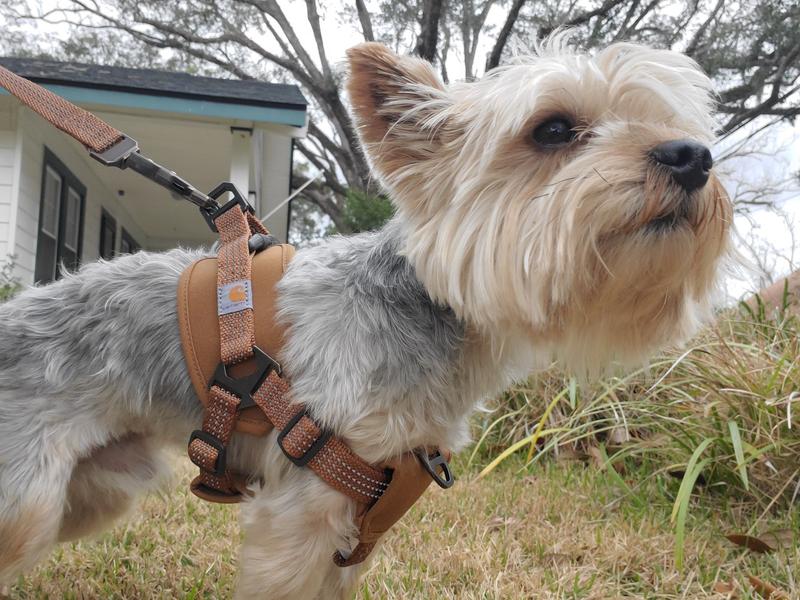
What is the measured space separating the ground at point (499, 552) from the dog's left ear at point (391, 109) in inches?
68.6

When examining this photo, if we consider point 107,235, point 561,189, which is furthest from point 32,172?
point 561,189

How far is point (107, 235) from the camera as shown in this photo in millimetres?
15703

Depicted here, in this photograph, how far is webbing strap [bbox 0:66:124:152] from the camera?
2.54m

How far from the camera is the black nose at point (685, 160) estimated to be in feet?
6.02

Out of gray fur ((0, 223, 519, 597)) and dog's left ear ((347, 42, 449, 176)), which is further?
dog's left ear ((347, 42, 449, 176))

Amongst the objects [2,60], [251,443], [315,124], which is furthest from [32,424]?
[315,124]

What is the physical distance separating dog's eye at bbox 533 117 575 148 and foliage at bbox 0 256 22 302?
27.2 ft

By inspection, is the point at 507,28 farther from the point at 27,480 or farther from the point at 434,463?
the point at 27,480

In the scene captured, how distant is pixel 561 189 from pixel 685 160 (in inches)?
12.5

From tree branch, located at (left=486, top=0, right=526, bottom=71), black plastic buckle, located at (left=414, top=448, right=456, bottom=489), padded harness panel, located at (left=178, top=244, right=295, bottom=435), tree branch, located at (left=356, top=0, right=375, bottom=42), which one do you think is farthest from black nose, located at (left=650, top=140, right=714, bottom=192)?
tree branch, located at (left=356, top=0, right=375, bottom=42)

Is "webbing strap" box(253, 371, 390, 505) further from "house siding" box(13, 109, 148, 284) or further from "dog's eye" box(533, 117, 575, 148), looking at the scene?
"house siding" box(13, 109, 148, 284)

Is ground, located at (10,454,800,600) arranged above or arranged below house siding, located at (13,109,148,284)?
above

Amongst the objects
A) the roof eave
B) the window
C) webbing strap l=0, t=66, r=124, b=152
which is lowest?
the window

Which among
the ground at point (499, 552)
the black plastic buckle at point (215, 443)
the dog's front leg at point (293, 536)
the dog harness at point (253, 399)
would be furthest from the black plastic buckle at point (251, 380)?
the ground at point (499, 552)
